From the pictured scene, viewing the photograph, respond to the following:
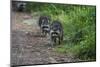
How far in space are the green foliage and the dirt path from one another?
143mm

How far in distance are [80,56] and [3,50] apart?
1.05 m

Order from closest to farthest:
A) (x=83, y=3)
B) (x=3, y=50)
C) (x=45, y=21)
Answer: (x=3, y=50), (x=45, y=21), (x=83, y=3)

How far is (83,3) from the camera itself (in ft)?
8.26

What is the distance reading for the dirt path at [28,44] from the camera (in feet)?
7.32

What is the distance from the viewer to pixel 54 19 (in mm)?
2391

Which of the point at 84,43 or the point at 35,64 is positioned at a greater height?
the point at 84,43

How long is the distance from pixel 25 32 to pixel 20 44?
0.17 meters

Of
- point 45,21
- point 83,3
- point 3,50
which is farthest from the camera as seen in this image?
point 83,3

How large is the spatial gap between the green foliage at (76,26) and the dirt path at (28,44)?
0.14m

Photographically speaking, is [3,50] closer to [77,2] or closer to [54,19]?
[54,19]

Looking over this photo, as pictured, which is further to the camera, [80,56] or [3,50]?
[80,56]

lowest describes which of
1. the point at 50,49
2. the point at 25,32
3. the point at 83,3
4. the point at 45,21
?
the point at 50,49

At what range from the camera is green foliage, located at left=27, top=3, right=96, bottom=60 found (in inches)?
94.3

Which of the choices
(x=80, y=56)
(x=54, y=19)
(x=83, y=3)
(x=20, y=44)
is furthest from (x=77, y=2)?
(x=20, y=44)
